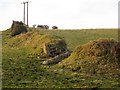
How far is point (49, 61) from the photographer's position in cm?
4541

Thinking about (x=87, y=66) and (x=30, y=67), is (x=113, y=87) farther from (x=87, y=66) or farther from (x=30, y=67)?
(x=30, y=67)

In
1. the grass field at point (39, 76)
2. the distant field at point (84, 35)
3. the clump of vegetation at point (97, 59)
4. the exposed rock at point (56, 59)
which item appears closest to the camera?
the grass field at point (39, 76)

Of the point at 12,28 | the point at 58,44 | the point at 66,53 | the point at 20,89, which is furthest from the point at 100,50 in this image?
the point at 12,28

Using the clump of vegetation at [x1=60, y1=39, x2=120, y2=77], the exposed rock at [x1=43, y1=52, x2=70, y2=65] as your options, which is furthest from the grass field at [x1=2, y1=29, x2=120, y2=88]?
the clump of vegetation at [x1=60, y1=39, x2=120, y2=77]

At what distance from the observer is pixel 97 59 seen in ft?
139

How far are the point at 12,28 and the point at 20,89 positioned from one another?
48.2 metres

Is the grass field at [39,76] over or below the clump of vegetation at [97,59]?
below

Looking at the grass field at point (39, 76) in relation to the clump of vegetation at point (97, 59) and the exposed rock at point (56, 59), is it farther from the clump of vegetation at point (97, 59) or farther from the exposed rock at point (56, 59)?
the clump of vegetation at point (97, 59)

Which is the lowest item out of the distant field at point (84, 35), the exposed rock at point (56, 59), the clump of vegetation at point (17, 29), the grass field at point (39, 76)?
the grass field at point (39, 76)

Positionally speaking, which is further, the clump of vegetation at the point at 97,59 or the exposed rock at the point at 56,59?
the exposed rock at the point at 56,59

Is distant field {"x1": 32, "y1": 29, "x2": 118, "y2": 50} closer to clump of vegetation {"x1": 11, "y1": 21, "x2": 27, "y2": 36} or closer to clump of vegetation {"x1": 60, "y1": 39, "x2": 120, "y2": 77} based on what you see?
clump of vegetation {"x1": 11, "y1": 21, "x2": 27, "y2": 36}

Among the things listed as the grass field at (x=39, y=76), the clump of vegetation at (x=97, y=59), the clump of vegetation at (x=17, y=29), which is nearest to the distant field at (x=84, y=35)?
the clump of vegetation at (x=17, y=29)

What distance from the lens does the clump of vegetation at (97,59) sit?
132 feet

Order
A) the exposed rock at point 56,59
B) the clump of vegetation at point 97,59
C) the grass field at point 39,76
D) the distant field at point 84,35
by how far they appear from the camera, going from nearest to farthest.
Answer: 1. the grass field at point 39,76
2. the clump of vegetation at point 97,59
3. the exposed rock at point 56,59
4. the distant field at point 84,35
